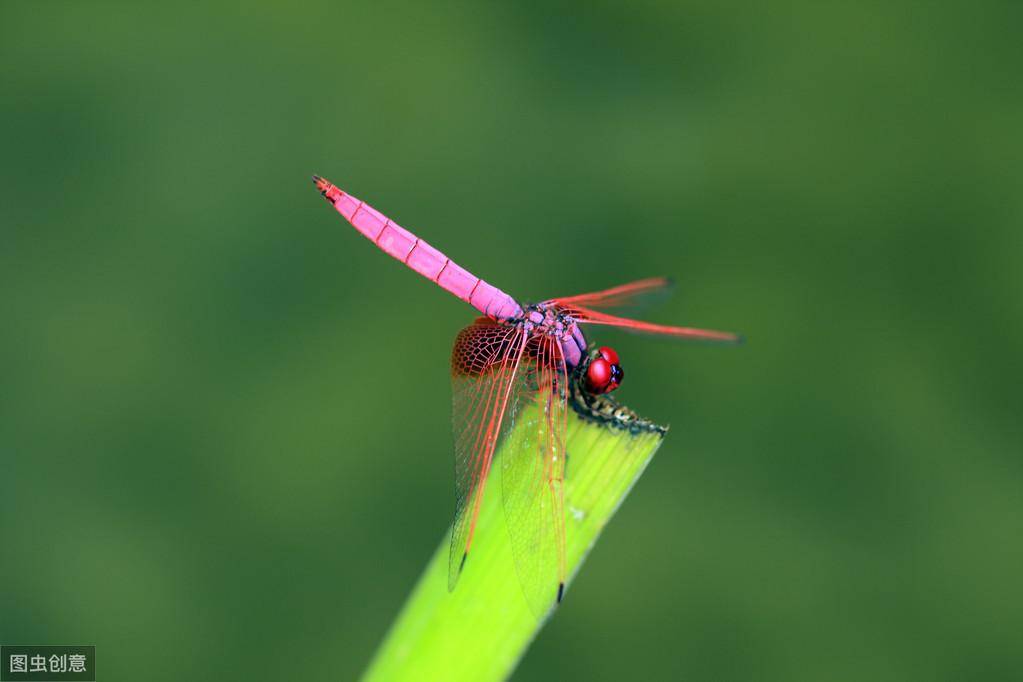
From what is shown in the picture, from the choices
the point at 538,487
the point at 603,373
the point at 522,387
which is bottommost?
the point at 538,487

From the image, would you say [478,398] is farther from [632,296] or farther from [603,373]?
[632,296]

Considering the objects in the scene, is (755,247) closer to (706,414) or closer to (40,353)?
(706,414)

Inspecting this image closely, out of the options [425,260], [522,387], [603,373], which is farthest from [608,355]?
[425,260]

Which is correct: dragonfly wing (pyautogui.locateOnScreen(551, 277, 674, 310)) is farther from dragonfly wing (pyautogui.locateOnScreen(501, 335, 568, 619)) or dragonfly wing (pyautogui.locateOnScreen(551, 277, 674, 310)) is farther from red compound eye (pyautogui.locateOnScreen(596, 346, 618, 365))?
dragonfly wing (pyautogui.locateOnScreen(501, 335, 568, 619))

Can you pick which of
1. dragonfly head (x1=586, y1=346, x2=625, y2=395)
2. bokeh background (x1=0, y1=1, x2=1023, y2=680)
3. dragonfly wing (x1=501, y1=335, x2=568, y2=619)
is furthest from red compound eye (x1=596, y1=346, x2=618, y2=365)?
bokeh background (x1=0, y1=1, x2=1023, y2=680)

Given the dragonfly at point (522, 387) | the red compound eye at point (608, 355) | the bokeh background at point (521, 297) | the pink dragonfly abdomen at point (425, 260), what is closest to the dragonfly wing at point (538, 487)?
the dragonfly at point (522, 387)

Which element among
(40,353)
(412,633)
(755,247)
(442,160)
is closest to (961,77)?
(755,247)
